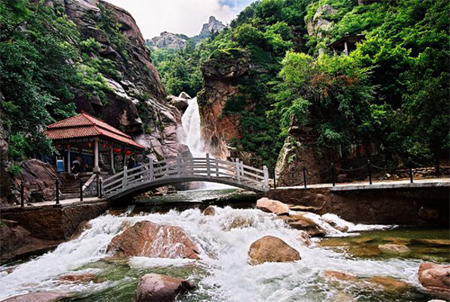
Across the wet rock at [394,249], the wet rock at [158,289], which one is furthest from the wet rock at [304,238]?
the wet rock at [158,289]

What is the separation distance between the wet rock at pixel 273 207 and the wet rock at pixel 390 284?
165 inches

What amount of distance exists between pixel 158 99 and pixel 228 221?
2745 cm

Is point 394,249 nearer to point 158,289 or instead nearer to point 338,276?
point 338,276

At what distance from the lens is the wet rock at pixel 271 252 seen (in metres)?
6.31

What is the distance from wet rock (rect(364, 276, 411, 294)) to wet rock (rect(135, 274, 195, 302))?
3620 mm

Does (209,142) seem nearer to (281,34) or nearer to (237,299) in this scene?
(281,34)

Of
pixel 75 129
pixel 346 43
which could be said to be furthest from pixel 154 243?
pixel 346 43

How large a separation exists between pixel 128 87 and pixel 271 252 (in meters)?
25.7

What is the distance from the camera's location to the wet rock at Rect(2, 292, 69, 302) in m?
4.70

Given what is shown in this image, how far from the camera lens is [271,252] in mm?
6418

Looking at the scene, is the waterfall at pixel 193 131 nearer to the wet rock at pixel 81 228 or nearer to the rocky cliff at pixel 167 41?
the wet rock at pixel 81 228

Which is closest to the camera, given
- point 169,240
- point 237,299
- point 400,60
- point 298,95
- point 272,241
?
point 237,299

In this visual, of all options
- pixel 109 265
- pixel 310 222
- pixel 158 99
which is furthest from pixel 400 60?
pixel 158 99

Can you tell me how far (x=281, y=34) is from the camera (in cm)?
2889
